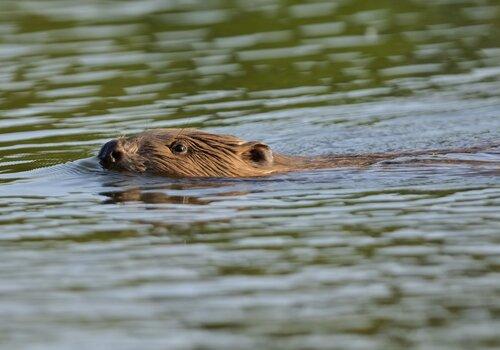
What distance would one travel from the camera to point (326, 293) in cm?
616

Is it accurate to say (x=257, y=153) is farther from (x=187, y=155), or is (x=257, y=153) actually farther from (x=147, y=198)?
(x=147, y=198)

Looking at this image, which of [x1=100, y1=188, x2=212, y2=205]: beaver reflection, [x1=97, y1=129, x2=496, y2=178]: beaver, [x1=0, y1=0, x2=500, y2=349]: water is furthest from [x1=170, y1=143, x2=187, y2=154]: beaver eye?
[x1=100, y1=188, x2=212, y2=205]: beaver reflection

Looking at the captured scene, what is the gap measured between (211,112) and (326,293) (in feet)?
19.7

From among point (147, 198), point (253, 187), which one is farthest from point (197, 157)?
point (147, 198)

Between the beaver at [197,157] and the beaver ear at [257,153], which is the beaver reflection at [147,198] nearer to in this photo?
the beaver at [197,157]

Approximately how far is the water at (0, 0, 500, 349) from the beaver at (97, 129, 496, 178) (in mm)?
134

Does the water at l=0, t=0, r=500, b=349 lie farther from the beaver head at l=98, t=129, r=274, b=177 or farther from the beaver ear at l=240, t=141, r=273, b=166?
the beaver ear at l=240, t=141, r=273, b=166

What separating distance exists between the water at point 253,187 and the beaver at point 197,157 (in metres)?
0.13

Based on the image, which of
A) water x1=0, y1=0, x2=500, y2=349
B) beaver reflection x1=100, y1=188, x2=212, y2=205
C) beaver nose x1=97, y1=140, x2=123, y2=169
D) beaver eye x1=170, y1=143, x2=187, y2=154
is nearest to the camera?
water x1=0, y1=0, x2=500, y2=349

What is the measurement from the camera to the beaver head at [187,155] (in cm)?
934

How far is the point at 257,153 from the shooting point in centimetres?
958

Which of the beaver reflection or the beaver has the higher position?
the beaver

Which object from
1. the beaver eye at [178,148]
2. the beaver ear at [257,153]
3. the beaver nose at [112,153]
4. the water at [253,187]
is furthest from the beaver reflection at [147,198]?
the beaver ear at [257,153]

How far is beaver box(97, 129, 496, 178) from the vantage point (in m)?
9.34
